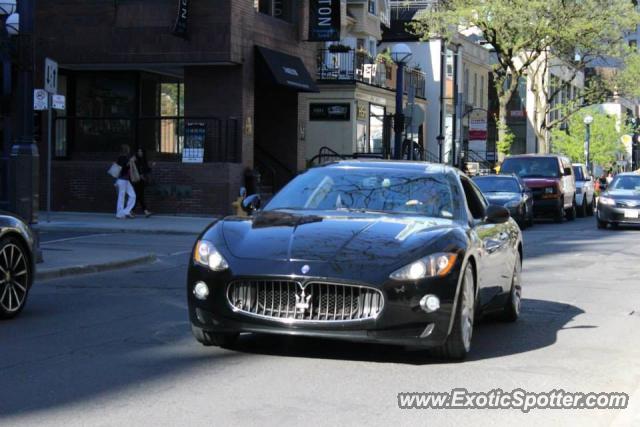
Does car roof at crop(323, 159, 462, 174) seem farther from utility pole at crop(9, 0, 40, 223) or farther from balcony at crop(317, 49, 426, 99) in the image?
balcony at crop(317, 49, 426, 99)

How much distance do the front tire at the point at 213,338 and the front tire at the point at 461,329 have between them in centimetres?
156

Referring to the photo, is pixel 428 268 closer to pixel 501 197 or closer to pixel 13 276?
pixel 13 276

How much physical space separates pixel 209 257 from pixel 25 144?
10.9 meters

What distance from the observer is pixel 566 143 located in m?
71.6

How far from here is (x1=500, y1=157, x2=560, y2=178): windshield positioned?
3247 centimetres

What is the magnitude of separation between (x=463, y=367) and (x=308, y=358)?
114 centimetres

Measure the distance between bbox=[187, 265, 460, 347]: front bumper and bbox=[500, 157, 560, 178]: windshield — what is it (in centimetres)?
2527

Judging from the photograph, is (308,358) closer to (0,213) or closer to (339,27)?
(0,213)

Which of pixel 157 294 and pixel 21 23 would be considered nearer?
pixel 157 294

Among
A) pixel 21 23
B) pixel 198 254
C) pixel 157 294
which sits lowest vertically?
pixel 157 294

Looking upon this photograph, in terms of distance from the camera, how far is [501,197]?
1082 inches

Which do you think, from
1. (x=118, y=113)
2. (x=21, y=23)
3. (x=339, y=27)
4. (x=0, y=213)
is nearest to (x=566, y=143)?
(x=339, y=27)

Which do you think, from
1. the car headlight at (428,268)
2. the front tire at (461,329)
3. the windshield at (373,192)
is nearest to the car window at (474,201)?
the windshield at (373,192)

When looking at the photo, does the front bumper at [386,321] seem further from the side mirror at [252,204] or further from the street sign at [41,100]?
the street sign at [41,100]
